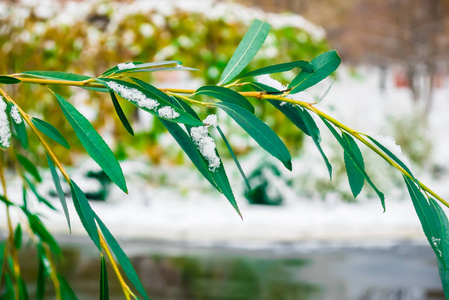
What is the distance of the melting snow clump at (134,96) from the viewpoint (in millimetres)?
1005

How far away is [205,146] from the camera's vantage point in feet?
3.46

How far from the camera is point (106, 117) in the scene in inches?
314

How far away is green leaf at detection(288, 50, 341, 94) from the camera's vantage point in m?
1.10

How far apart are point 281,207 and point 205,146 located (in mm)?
A: 6578

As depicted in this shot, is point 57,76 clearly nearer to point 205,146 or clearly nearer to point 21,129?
point 21,129

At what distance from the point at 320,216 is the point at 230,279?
227cm

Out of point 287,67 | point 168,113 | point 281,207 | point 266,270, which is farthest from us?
point 281,207

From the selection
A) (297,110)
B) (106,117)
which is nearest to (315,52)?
(106,117)

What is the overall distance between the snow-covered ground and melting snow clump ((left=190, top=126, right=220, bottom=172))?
526 cm

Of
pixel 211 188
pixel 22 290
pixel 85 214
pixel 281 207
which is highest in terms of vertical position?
pixel 211 188

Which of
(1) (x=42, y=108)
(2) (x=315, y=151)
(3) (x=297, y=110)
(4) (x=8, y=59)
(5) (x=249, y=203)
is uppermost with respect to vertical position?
(4) (x=8, y=59)

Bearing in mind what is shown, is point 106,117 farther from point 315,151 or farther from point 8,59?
point 315,151

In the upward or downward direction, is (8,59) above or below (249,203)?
above

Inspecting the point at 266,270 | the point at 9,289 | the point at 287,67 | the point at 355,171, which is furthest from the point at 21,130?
the point at 266,270
